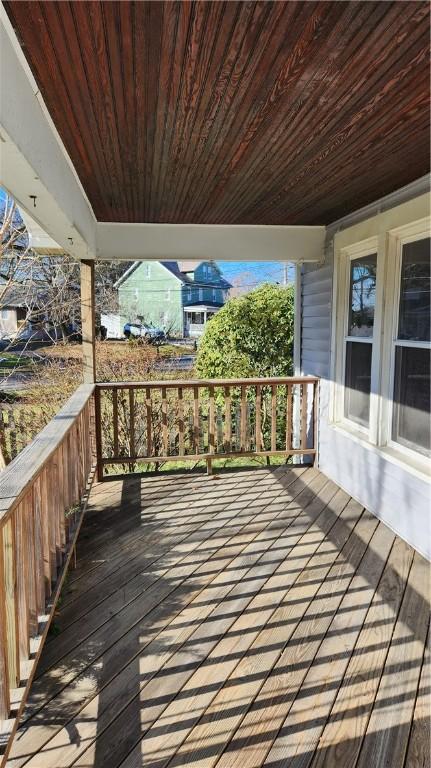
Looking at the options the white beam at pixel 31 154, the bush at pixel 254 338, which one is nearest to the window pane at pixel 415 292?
the white beam at pixel 31 154

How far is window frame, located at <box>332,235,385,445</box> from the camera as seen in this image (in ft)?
10.7

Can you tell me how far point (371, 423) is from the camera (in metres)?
3.39

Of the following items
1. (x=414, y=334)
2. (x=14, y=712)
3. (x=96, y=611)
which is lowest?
(x=96, y=611)

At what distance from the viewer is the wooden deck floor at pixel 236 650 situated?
5.03 ft

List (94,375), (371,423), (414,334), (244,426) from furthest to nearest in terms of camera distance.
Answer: (244,426)
(94,375)
(371,423)
(414,334)

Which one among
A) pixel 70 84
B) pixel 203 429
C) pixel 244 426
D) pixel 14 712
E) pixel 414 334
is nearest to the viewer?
pixel 14 712

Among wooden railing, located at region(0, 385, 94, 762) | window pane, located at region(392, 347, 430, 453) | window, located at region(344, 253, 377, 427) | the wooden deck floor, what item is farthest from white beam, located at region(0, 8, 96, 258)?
window pane, located at region(392, 347, 430, 453)

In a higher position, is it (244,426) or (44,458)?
(44,458)

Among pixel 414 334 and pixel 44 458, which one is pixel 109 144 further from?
pixel 414 334

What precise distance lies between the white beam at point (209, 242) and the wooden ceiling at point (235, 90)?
103cm

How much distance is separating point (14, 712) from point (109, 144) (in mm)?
2509

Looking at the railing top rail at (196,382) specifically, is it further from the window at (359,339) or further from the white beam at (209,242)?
the white beam at (209,242)

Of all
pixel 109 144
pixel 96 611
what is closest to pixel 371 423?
pixel 96 611

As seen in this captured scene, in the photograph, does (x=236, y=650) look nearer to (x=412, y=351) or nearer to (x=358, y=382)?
(x=412, y=351)
